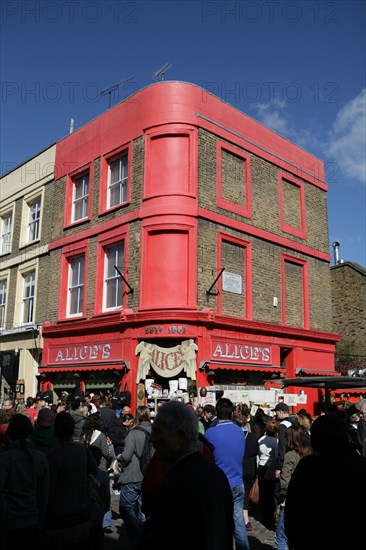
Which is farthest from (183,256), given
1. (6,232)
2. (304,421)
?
(6,232)

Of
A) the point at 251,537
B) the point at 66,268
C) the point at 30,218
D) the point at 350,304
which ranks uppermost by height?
the point at 30,218

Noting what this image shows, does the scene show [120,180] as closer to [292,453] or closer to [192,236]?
[192,236]

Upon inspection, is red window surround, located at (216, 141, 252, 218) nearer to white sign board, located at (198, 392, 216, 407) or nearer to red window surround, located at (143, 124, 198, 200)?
red window surround, located at (143, 124, 198, 200)

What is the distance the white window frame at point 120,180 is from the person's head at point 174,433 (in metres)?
14.8

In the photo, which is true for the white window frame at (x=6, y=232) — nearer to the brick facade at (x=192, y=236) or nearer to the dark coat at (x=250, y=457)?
the brick facade at (x=192, y=236)

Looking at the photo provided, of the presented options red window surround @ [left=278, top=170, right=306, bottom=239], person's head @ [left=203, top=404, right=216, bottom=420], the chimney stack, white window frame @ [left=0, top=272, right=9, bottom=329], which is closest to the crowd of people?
person's head @ [left=203, top=404, right=216, bottom=420]

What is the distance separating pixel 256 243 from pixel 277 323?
2806 mm

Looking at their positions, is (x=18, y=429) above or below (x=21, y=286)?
below

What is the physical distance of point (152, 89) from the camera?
16891 mm

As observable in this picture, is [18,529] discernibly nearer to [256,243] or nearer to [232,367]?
[232,367]

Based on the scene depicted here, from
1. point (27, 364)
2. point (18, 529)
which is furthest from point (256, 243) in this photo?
point (18, 529)

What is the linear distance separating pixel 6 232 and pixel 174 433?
73.6 ft

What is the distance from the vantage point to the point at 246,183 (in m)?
18.1

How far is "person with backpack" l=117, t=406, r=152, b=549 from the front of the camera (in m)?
6.46
